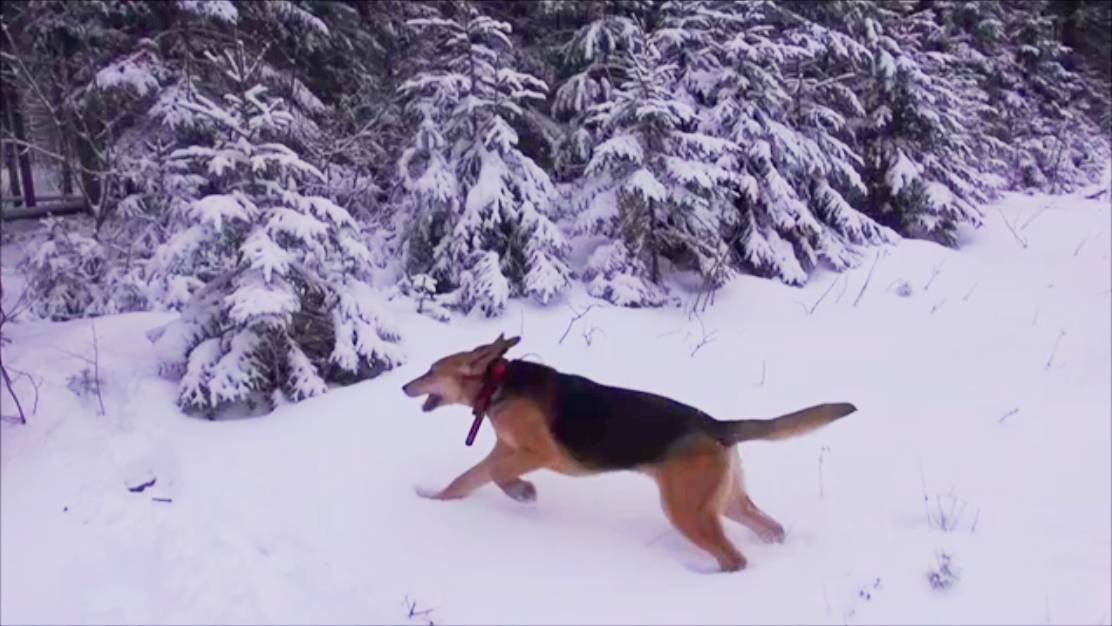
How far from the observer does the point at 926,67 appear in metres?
11.5

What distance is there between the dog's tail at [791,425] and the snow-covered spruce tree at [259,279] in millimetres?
2606

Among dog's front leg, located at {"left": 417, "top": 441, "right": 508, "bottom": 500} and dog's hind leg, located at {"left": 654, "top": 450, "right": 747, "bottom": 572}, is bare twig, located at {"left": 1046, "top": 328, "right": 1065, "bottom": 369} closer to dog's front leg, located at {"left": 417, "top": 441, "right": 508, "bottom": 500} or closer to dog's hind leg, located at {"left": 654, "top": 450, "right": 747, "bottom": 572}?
dog's hind leg, located at {"left": 654, "top": 450, "right": 747, "bottom": 572}

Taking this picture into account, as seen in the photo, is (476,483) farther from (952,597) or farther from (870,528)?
(952,597)

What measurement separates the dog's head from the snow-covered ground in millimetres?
499

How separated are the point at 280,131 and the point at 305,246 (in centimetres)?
89

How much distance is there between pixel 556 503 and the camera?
452 cm

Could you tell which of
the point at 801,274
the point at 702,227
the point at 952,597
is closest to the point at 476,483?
the point at 952,597

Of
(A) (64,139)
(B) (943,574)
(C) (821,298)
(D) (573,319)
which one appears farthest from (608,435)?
(A) (64,139)

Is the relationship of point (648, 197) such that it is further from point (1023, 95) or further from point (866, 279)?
point (1023, 95)

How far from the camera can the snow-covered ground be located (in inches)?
149

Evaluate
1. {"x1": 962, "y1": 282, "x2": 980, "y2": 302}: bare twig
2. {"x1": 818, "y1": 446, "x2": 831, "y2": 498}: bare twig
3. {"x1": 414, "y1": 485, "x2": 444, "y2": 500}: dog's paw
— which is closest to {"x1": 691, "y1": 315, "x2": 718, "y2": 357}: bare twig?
{"x1": 818, "y1": 446, "x2": 831, "y2": 498}: bare twig

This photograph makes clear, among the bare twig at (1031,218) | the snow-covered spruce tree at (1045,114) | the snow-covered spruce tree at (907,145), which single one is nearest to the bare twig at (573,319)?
the snow-covered spruce tree at (907,145)

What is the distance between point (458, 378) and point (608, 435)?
900 mm

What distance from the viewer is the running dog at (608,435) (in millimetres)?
3908
